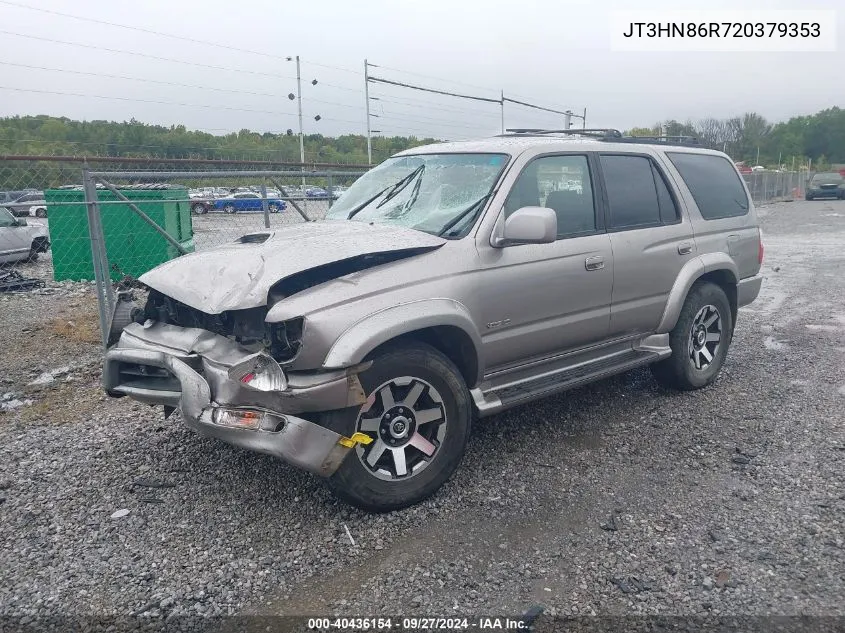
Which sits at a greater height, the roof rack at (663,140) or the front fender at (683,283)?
the roof rack at (663,140)

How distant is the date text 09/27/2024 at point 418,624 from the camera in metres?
2.74

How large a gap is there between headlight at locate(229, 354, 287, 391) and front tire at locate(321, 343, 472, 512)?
295 millimetres

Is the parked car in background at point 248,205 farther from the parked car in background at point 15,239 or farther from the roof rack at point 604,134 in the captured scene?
the parked car in background at point 15,239

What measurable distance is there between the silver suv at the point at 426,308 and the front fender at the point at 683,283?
0.02 m

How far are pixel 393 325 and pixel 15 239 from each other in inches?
458

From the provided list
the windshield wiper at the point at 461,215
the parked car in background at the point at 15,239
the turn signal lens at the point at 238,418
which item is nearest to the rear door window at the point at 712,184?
the windshield wiper at the point at 461,215

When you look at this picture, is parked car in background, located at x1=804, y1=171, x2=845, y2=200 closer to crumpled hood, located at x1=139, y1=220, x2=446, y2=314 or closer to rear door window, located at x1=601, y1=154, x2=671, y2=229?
rear door window, located at x1=601, y1=154, x2=671, y2=229

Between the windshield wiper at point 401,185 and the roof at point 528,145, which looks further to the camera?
the windshield wiper at point 401,185

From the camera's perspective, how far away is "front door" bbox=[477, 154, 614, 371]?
3.98 m

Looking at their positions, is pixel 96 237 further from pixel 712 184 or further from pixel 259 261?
pixel 712 184

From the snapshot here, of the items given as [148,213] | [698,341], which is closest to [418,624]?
[698,341]

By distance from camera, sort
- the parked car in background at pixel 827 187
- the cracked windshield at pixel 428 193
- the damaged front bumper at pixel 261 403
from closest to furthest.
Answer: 1. the damaged front bumper at pixel 261 403
2. the cracked windshield at pixel 428 193
3. the parked car in background at pixel 827 187

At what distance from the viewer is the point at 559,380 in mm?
4398

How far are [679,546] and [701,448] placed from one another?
1308 millimetres
